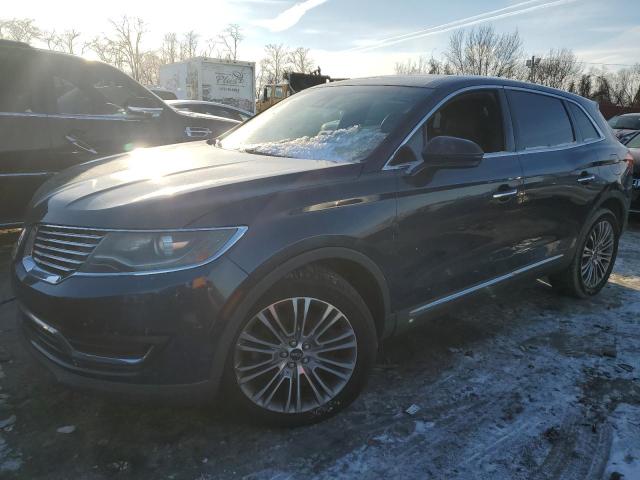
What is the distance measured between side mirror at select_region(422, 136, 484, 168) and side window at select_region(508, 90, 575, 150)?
0.92 meters

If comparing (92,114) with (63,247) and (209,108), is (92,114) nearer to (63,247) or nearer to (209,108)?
(63,247)

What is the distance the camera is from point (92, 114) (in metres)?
4.87

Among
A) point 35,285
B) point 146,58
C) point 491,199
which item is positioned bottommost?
point 35,285

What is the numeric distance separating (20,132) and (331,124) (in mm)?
2933

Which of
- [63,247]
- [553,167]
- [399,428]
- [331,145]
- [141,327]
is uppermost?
[331,145]

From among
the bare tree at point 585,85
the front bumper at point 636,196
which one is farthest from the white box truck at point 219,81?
the bare tree at point 585,85

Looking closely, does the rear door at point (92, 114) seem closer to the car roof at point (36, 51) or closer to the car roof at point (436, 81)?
the car roof at point (36, 51)

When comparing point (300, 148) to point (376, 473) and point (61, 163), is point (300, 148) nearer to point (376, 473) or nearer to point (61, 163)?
point (376, 473)

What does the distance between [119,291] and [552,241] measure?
3135mm

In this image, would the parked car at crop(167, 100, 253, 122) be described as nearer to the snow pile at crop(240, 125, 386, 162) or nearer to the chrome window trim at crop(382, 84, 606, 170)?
the chrome window trim at crop(382, 84, 606, 170)

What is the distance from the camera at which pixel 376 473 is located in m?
2.23

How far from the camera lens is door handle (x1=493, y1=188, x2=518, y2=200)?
3199mm

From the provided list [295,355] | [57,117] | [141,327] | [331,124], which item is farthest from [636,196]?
[141,327]

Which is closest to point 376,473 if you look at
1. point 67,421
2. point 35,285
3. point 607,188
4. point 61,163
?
point 67,421
